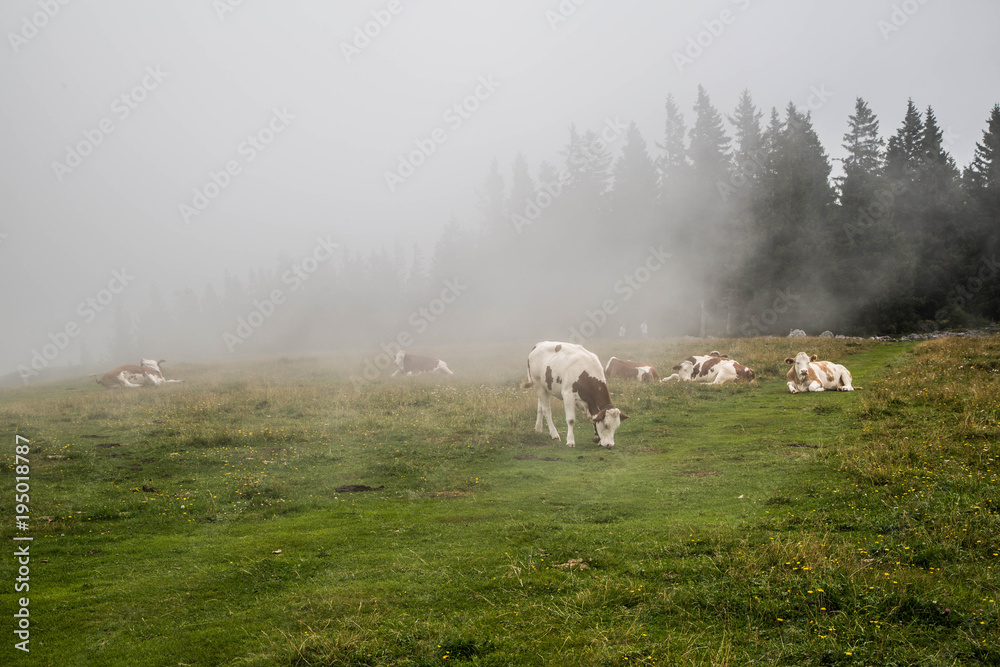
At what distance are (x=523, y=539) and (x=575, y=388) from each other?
23.0 ft

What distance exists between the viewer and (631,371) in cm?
2400

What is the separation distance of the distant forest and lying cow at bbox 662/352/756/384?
2461 centimetres

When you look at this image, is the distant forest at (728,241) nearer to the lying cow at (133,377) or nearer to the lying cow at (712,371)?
the lying cow at (712,371)

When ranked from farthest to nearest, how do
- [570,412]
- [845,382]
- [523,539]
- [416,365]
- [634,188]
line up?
[634,188] < [416,365] < [845,382] < [570,412] < [523,539]

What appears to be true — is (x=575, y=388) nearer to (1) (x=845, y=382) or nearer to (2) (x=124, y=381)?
(1) (x=845, y=382)

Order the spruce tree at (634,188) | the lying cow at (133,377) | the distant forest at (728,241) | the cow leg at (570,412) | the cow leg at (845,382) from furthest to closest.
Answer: the spruce tree at (634,188)
the distant forest at (728,241)
the lying cow at (133,377)
the cow leg at (845,382)
the cow leg at (570,412)

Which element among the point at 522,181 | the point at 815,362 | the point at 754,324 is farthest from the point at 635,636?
the point at 522,181

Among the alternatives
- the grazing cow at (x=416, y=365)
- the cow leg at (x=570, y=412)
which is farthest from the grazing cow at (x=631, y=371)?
the grazing cow at (x=416, y=365)

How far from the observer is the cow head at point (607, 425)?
13086 mm

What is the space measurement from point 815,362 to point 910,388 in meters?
4.21

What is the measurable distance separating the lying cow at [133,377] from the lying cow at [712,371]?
2473 cm

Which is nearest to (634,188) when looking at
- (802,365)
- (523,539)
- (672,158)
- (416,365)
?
(672,158)

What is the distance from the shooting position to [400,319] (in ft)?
260

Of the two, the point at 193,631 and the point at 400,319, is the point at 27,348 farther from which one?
the point at 193,631
